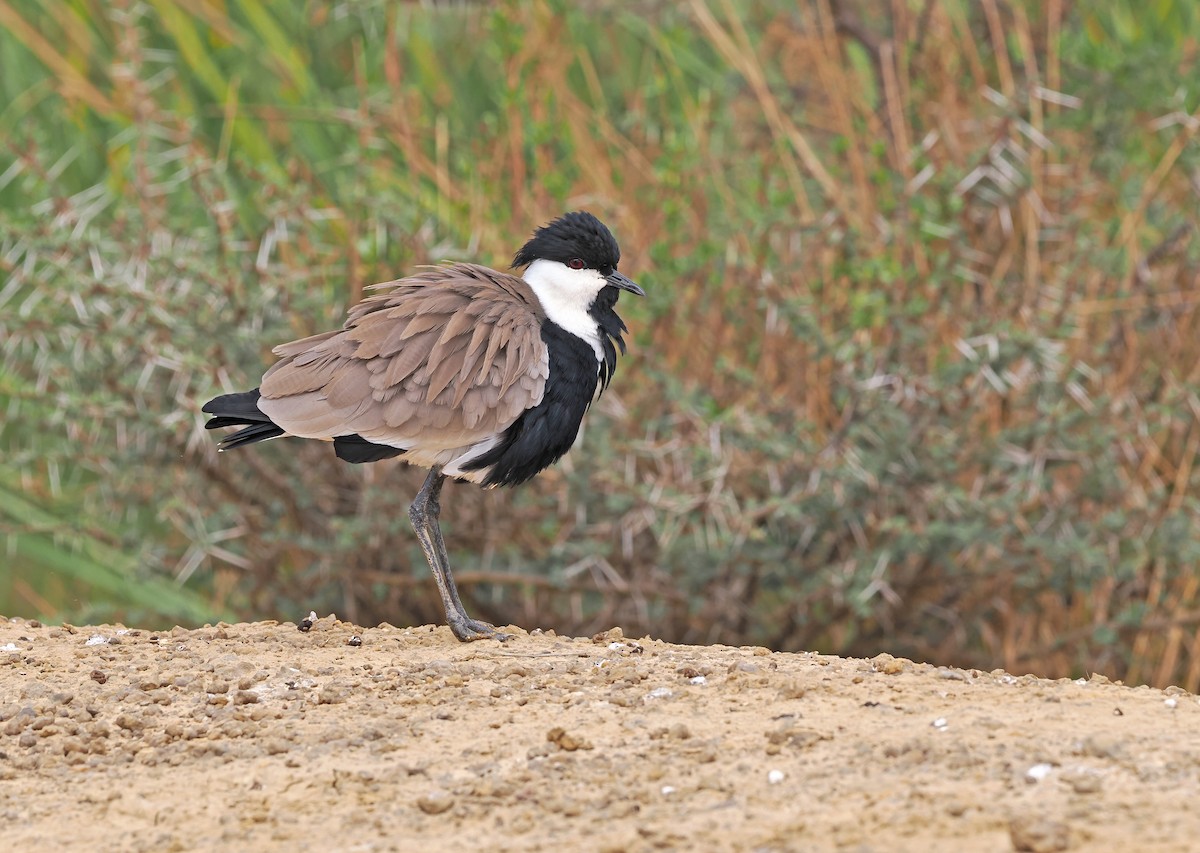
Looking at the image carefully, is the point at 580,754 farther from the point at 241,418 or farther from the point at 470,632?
the point at 241,418

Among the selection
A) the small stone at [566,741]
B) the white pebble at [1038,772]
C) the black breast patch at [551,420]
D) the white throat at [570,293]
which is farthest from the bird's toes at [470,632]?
the white pebble at [1038,772]

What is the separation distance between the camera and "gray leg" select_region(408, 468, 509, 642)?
496 cm

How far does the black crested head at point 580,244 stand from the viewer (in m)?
5.29

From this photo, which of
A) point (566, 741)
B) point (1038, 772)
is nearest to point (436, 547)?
point (566, 741)

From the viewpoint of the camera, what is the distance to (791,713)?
3590 mm

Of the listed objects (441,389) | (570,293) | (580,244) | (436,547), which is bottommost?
(436,547)

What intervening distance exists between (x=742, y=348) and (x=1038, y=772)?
3808 millimetres

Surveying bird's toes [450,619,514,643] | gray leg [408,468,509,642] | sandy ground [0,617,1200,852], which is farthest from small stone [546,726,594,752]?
gray leg [408,468,509,642]

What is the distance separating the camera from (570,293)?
5277 mm

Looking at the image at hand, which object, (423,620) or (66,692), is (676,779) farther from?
(423,620)

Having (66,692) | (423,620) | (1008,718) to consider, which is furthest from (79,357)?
(1008,718)

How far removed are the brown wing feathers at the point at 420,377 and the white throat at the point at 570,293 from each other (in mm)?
234

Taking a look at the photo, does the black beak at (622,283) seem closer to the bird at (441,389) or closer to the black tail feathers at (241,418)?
the bird at (441,389)

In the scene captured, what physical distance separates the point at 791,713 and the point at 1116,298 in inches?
133
